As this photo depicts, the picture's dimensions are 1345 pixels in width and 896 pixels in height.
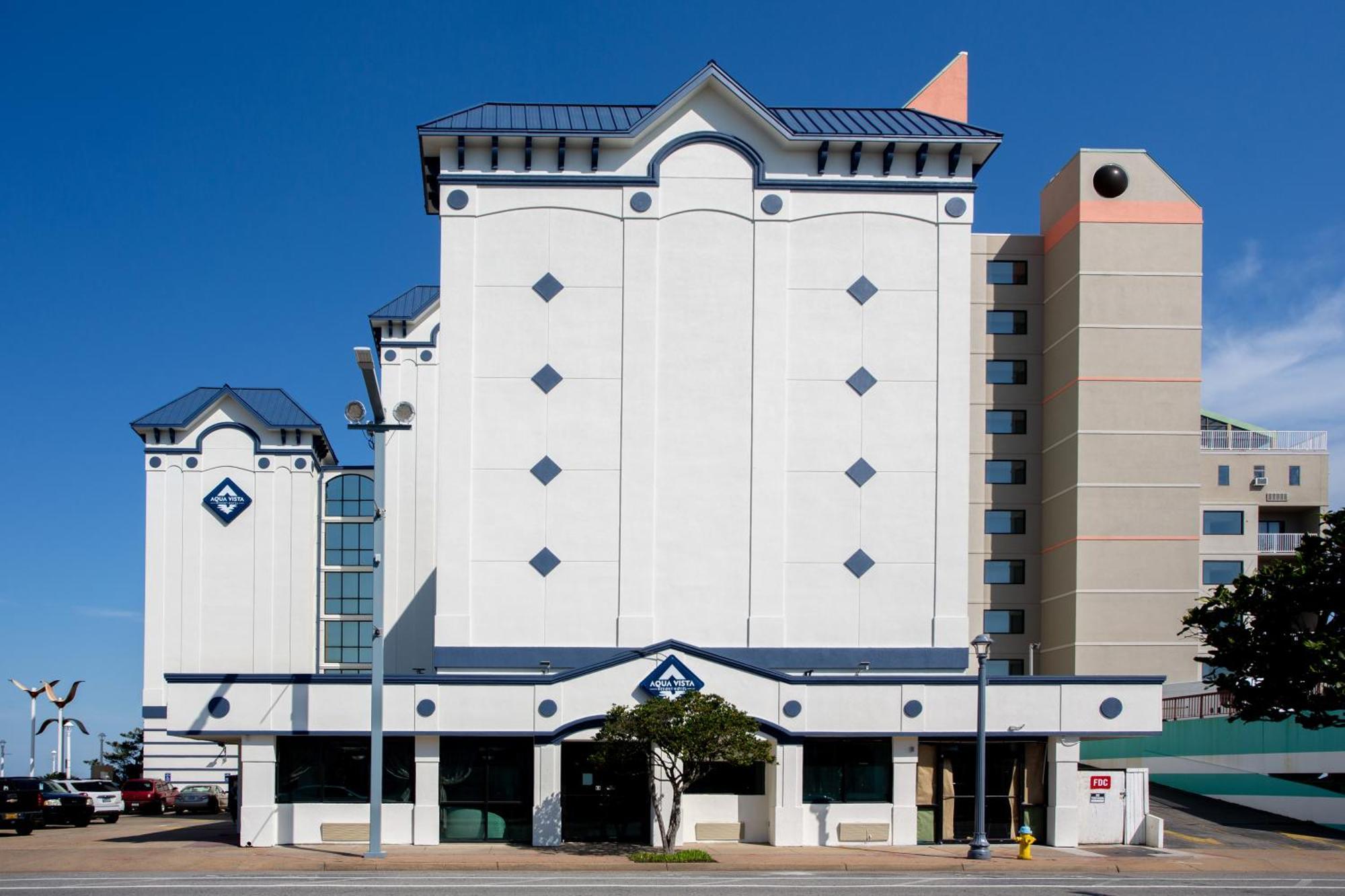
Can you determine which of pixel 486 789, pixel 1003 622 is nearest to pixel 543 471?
pixel 486 789

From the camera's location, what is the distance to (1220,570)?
69312mm

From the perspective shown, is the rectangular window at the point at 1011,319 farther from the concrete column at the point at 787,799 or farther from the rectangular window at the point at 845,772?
the concrete column at the point at 787,799

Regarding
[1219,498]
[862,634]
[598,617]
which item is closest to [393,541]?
[598,617]

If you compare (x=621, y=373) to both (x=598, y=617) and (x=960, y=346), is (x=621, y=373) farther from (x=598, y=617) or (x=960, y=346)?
(x=960, y=346)

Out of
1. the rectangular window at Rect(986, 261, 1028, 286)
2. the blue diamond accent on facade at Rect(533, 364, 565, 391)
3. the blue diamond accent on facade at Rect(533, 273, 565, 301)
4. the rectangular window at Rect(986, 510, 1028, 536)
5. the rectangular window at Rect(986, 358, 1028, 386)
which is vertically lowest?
the rectangular window at Rect(986, 510, 1028, 536)

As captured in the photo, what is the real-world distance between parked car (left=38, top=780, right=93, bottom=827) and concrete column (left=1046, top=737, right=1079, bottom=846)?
93.7ft

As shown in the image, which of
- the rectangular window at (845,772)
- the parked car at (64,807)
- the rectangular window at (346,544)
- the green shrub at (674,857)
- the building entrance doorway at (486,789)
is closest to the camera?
the green shrub at (674,857)

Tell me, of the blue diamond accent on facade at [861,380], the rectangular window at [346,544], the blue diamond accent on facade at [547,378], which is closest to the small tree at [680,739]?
the blue diamond accent on facade at [547,378]

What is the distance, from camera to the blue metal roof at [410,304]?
5766 centimetres

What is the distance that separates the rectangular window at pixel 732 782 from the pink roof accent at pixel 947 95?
30029 millimetres

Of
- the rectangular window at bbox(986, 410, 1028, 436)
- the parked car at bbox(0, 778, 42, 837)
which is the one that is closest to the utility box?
the parked car at bbox(0, 778, 42, 837)

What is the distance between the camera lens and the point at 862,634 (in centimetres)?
3719

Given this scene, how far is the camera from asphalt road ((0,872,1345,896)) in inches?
914

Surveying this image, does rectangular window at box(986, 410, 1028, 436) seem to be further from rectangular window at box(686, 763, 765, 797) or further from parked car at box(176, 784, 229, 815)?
parked car at box(176, 784, 229, 815)
